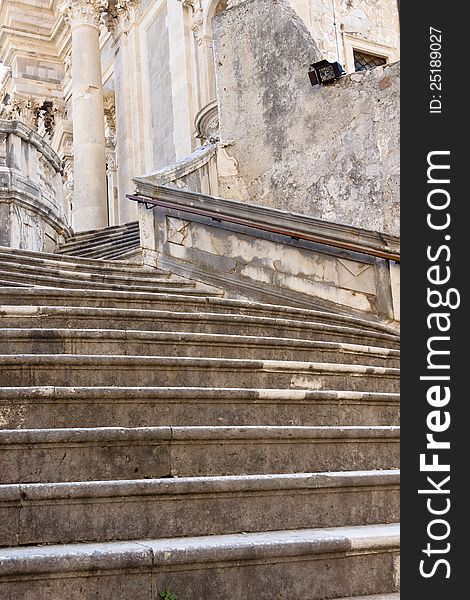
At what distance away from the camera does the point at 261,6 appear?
34.3 feet

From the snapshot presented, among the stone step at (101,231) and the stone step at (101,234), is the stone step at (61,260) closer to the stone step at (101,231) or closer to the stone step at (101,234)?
the stone step at (101,234)

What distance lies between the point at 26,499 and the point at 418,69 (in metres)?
2.47

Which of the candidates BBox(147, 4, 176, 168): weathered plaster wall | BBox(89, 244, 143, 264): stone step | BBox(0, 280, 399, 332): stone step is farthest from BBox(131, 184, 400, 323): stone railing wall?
BBox(147, 4, 176, 168): weathered plaster wall

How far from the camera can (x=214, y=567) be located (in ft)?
9.91

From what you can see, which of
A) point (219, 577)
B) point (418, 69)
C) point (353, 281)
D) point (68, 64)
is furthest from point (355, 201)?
point (68, 64)

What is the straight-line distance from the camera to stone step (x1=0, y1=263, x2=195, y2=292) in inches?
277

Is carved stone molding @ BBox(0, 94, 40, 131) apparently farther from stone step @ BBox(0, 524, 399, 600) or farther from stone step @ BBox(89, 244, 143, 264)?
stone step @ BBox(0, 524, 399, 600)

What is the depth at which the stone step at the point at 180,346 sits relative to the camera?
492cm

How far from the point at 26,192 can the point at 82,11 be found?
6.90 metres

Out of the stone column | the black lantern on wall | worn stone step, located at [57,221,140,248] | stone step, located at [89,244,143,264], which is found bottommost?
stone step, located at [89,244,143,264]

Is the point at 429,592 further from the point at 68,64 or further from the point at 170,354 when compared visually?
the point at 68,64

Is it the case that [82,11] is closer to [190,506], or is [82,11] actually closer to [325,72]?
[325,72]

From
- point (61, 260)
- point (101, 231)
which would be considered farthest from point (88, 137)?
point (61, 260)

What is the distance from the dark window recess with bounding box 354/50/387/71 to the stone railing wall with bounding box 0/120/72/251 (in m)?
6.40
